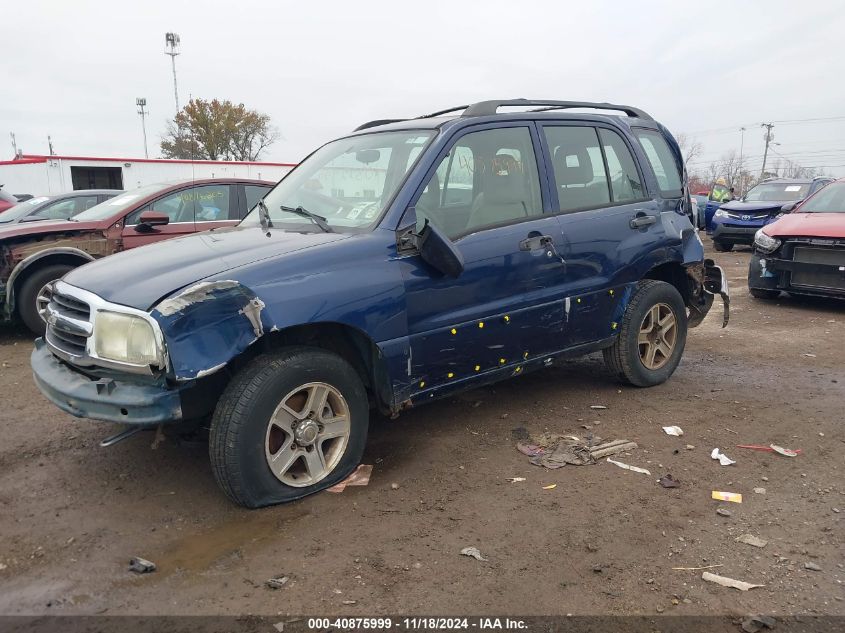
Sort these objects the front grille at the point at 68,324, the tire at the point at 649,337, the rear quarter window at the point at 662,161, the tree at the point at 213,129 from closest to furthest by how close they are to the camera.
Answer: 1. the front grille at the point at 68,324
2. the tire at the point at 649,337
3. the rear quarter window at the point at 662,161
4. the tree at the point at 213,129

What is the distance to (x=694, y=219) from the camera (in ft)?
17.9

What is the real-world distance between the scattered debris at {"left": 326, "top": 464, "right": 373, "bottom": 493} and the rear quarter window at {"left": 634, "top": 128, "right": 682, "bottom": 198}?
3.12 meters

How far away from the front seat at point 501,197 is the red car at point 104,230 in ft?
10.7

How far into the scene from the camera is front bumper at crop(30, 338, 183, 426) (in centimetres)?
294

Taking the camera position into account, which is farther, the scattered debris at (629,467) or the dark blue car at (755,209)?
the dark blue car at (755,209)

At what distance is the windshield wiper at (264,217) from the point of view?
13.2ft

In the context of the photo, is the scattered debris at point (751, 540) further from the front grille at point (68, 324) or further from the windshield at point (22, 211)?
the windshield at point (22, 211)

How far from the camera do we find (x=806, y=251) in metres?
7.77

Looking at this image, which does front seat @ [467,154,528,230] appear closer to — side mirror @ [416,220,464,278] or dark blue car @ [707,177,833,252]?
side mirror @ [416,220,464,278]

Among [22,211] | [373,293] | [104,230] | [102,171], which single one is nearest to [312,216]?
[373,293]

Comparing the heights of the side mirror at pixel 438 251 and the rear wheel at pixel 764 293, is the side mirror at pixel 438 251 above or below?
above

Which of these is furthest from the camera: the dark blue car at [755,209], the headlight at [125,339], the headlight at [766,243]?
the dark blue car at [755,209]

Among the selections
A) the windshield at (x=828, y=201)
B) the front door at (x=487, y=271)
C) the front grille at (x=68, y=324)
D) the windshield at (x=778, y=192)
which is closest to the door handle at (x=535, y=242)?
the front door at (x=487, y=271)

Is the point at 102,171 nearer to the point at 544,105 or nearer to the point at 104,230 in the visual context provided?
the point at 104,230
